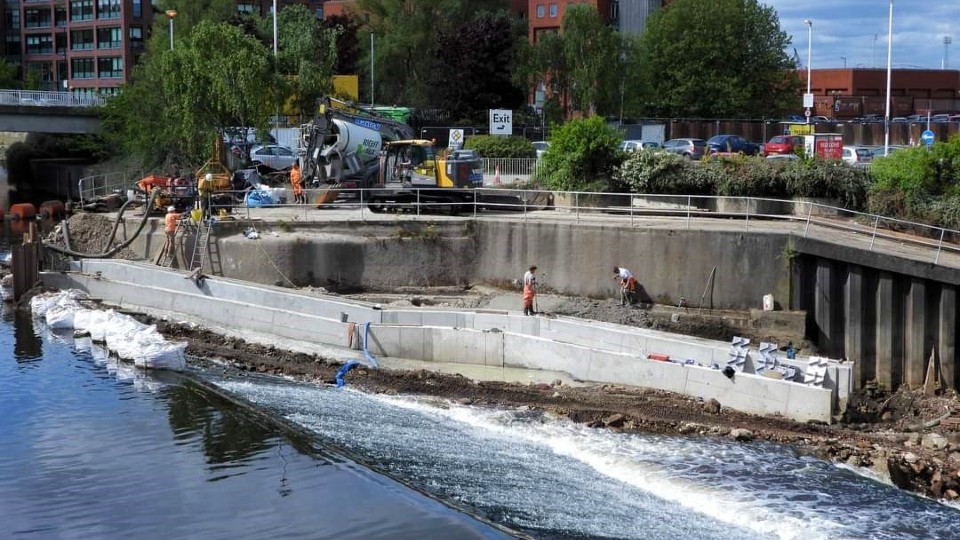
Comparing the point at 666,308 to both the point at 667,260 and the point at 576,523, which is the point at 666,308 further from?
the point at 576,523

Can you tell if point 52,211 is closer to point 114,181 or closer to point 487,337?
point 114,181

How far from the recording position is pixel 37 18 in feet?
370

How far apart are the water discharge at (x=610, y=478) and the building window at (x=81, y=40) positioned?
93.0m

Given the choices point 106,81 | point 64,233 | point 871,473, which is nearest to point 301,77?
point 64,233

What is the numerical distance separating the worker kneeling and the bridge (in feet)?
151

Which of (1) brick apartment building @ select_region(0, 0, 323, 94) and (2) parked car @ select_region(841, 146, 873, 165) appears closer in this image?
(2) parked car @ select_region(841, 146, 873, 165)

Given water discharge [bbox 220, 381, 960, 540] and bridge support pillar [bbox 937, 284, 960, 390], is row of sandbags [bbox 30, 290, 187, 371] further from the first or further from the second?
bridge support pillar [bbox 937, 284, 960, 390]

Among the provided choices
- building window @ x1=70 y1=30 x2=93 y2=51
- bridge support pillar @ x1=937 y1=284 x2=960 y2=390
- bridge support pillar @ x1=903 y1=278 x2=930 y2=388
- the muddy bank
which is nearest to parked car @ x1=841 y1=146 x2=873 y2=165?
bridge support pillar @ x1=903 y1=278 x2=930 y2=388

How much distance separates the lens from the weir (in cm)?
2577

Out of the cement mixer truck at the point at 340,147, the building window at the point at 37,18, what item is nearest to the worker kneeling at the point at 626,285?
the cement mixer truck at the point at 340,147

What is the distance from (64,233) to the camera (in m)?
38.0

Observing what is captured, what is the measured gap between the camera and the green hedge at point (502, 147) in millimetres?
47812

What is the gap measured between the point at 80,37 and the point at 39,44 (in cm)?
782

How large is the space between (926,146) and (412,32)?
155 feet
